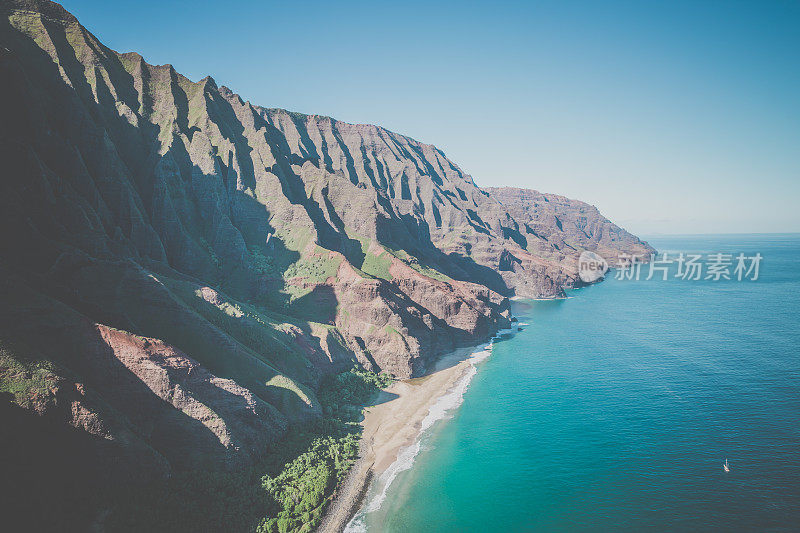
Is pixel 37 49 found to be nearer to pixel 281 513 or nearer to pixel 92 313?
pixel 92 313

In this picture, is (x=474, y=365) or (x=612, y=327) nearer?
(x=474, y=365)

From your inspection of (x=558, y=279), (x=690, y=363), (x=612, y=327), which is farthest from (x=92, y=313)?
(x=558, y=279)

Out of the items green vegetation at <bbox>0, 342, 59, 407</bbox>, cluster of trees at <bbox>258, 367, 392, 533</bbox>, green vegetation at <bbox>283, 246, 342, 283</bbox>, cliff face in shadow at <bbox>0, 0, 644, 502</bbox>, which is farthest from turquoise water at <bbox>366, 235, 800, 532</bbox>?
green vegetation at <bbox>283, 246, 342, 283</bbox>

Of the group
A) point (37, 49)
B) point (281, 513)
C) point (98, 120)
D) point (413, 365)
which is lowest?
point (281, 513)

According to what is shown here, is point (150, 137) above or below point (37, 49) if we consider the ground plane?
below

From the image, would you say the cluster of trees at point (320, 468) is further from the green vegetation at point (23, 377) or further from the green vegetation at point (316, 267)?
the green vegetation at point (316, 267)

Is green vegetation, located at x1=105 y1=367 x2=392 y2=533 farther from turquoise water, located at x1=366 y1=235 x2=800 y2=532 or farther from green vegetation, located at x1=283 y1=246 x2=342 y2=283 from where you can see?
green vegetation, located at x1=283 y1=246 x2=342 y2=283

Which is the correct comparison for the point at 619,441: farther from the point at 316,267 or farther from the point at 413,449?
the point at 316,267

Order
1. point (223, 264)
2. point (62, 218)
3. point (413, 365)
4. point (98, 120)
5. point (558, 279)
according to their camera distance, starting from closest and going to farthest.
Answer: point (62, 218)
point (98, 120)
point (413, 365)
point (223, 264)
point (558, 279)
